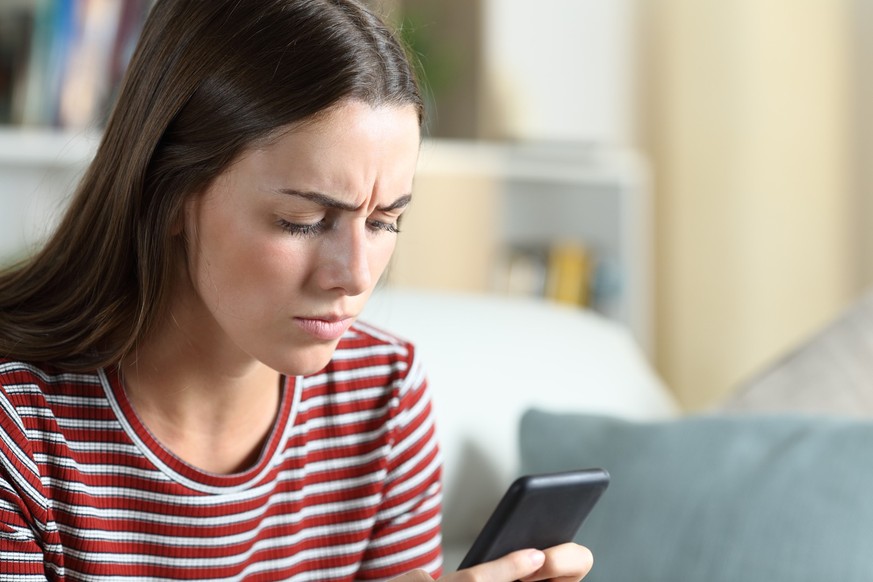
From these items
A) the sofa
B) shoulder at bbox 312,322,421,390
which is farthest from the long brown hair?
the sofa

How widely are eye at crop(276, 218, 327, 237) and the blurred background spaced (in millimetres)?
1634

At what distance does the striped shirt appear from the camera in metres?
0.94

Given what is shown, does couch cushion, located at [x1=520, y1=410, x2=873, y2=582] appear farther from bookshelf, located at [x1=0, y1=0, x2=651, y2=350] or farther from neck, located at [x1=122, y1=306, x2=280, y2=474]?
bookshelf, located at [x1=0, y1=0, x2=651, y2=350]

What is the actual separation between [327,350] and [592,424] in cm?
52

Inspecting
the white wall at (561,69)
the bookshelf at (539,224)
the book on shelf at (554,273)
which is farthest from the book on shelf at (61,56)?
the book on shelf at (554,273)

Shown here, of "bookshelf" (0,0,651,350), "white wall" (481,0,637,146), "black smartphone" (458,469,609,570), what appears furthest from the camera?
"white wall" (481,0,637,146)

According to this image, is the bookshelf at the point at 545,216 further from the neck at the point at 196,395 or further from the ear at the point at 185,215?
the ear at the point at 185,215

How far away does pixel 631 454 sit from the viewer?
4.12ft

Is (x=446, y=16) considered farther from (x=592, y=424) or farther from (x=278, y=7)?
(x=278, y=7)

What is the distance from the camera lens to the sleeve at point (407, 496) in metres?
1.14

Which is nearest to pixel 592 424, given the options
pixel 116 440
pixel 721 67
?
pixel 116 440

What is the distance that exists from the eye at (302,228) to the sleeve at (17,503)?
290 millimetres

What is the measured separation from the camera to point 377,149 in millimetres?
845

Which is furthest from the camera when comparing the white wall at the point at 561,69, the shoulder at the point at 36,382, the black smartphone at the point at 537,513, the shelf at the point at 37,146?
the white wall at the point at 561,69
